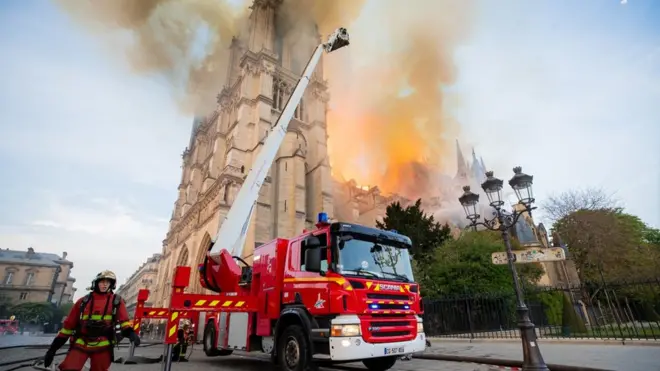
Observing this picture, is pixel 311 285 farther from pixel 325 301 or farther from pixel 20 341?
pixel 20 341

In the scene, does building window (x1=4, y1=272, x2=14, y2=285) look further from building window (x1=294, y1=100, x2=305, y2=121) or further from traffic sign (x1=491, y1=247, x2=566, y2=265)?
traffic sign (x1=491, y1=247, x2=566, y2=265)

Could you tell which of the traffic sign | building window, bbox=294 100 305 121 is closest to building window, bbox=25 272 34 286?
building window, bbox=294 100 305 121

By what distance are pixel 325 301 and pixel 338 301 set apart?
0.96 ft

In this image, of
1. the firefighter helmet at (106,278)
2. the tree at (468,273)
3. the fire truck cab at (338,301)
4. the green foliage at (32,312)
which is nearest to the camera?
the firefighter helmet at (106,278)

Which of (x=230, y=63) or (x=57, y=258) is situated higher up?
(x=230, y=63)

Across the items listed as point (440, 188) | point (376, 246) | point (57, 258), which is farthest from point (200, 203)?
point (440, 188)

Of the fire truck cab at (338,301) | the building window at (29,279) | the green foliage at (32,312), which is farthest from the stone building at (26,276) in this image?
the fire truck cab at (338,301)

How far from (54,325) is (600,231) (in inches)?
2579

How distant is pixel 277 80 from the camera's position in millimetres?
35625

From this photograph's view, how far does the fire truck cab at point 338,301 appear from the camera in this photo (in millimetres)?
5043

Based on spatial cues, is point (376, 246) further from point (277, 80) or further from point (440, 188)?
point (440, 188)

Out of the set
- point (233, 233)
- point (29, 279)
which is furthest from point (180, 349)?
point (29, 279)

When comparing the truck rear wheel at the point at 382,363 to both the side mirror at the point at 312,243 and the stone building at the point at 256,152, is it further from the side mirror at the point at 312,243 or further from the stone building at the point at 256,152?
the stone building at the point at 256,152

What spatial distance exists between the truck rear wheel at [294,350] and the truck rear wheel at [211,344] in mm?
3625
